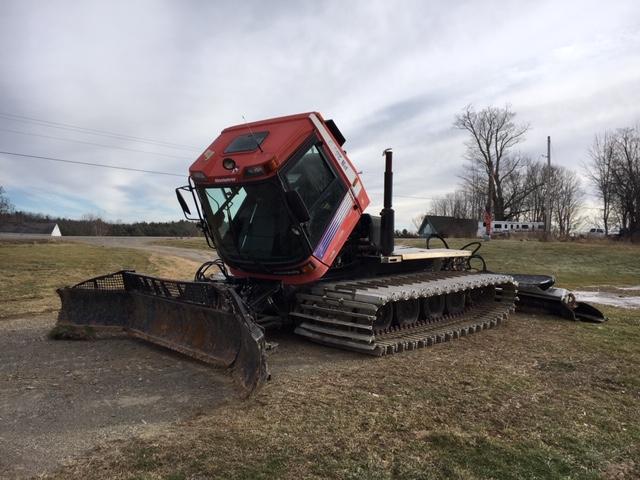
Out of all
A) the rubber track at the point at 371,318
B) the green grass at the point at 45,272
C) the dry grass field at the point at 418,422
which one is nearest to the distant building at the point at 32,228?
the green grass at the point at 45,272

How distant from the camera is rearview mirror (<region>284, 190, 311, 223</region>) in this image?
5754 millimetres

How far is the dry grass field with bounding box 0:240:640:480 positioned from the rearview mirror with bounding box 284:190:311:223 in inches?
64.1

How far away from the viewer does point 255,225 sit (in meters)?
6.39

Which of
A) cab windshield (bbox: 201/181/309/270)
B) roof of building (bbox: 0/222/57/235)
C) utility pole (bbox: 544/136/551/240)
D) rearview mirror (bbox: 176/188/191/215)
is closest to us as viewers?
Result: cab windshield (bbox: 201/181/309/270)

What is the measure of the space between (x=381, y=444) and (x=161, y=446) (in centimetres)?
147

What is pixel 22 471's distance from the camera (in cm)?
306

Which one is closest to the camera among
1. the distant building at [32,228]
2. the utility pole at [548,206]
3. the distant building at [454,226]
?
the utility pole at [548,206]

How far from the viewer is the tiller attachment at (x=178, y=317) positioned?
470 cm

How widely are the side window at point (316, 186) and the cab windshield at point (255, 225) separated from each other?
24 centimetres

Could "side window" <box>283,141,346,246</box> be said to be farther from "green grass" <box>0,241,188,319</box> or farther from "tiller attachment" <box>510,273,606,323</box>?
"green grass" <box>0,241,188,319</box>

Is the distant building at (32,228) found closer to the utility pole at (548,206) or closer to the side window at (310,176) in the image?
the utility pole at (548,206)

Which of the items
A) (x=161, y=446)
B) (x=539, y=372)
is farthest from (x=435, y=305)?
(x=161, y=446)

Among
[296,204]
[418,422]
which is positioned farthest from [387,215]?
[418,422]

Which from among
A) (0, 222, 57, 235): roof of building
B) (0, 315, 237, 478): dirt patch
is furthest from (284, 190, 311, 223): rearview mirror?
(0, 222, 57, 235): roof of building
